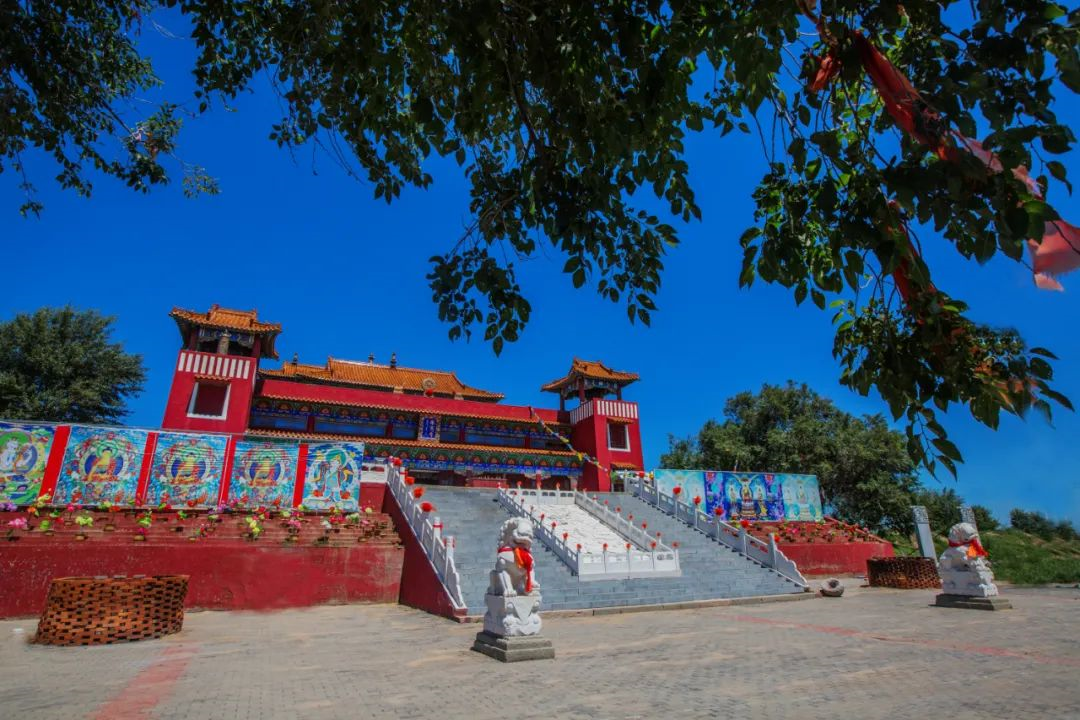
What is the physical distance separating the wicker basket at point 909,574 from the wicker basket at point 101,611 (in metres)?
14.1

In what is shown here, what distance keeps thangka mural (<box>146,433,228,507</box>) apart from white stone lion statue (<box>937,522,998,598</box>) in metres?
14.1

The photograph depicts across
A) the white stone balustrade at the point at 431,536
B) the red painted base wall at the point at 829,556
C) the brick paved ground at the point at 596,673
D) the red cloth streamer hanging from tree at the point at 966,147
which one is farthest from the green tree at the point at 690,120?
the red painted base wall at the point at 829,556

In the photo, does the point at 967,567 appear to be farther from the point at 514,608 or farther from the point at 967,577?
the point at 514,608

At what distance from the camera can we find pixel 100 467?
37.3ft

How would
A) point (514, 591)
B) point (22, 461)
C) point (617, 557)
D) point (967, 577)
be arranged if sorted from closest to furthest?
1. point (514, 591)
2. point (967, 577)
3. point (22, 461)
4. point (617, 557)

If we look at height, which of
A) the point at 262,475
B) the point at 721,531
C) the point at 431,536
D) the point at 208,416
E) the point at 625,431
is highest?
the point at 625,431

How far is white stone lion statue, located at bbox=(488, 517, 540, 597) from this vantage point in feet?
18.4

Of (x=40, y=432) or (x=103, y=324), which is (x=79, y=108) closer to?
(x=40, y=432)

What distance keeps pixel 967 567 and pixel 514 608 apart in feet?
24.6

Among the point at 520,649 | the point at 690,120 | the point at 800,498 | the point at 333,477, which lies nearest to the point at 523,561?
the point at 520,649

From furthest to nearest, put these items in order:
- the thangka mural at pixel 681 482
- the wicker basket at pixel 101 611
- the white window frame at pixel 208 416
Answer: the white window frame at pixel 208 416, the thangka mural at pixel 681 482, the wicker basket at pixel 101 611

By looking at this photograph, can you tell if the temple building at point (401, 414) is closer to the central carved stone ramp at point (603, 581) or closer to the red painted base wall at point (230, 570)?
the central carved stone ramp at point (603, 581)

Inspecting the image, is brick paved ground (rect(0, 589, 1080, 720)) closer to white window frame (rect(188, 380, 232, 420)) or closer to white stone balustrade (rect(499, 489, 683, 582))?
white stone balustrade (rect(499, 489, 683, 582))

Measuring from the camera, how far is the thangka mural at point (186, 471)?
1175cm
